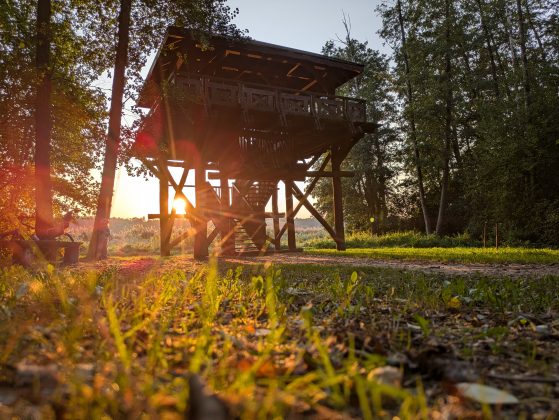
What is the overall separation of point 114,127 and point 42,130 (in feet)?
7.06

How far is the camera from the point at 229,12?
42.2ft

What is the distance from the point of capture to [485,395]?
114 centimetres

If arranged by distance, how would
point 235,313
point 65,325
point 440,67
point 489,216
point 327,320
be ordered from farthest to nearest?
point 440,67 < point 489,216 < point 235,313 < point 327,320 < point 65,325

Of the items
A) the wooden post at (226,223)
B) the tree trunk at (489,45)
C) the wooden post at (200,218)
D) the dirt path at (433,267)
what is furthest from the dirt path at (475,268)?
the tree trunk at (489,45)

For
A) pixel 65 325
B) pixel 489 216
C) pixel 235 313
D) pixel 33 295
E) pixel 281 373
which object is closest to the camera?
pixel 281 373

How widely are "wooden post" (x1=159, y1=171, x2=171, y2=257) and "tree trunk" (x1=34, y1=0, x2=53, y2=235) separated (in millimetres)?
4892

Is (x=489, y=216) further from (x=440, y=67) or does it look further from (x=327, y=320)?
(x=327, y=320)

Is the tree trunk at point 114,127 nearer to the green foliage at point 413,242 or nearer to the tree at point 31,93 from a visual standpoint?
the tree at point 31,93

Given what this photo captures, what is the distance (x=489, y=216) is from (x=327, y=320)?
2449cm

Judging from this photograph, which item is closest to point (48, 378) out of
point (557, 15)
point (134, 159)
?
point (134, 159)

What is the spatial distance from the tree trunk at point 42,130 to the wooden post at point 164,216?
4.89m

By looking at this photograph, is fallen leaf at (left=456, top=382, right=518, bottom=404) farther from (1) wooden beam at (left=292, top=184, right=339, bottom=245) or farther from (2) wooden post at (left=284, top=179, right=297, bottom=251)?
(2) wooden post at (left=284, top=179, right=297, bottom=251)

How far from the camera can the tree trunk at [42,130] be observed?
35.3 ft

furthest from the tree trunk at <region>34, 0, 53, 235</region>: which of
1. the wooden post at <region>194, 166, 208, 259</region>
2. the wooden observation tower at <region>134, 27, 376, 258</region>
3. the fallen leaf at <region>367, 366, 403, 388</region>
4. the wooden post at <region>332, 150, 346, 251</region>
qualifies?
the fallen leaf at <region>367, 366, 403, 388</region>
